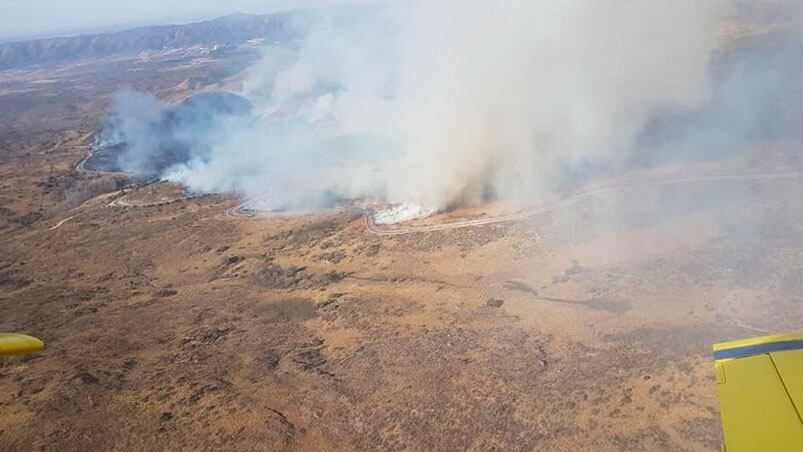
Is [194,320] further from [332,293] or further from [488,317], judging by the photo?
[488,317]

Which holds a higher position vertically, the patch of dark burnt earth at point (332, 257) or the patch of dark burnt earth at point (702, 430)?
the patch of dark burnt earth at point (702, 430)

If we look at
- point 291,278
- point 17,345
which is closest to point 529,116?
point 291,278

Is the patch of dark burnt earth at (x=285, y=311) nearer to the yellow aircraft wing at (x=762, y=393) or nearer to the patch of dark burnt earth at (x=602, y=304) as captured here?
the patch of dark burnt earth at (x=602, y=304)

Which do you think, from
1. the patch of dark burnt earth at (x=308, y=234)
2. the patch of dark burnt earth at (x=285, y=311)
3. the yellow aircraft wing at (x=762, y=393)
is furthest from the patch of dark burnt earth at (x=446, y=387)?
the patch of dark burnt earth at (x=308, y=234)

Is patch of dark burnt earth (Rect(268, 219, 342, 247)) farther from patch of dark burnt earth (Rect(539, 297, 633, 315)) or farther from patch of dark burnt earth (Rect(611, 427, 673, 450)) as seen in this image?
patch of dark burnt earth (Rect(611, 427, 673, 450))

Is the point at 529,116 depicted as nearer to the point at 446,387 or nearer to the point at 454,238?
the point at 454,238
